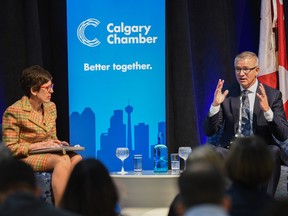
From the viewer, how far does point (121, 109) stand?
18.2 ft

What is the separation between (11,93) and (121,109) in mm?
1289

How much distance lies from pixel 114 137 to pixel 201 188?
3681mm

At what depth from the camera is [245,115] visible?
503 centimetres

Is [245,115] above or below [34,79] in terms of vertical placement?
below

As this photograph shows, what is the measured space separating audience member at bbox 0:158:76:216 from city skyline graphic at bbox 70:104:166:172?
333 centimetres

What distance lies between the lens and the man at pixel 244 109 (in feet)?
16.1

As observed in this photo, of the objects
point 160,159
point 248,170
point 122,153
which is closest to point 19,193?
point 248,170

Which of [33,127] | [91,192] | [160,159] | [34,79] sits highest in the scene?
[34,79]

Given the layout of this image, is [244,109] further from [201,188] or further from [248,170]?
[201,188]

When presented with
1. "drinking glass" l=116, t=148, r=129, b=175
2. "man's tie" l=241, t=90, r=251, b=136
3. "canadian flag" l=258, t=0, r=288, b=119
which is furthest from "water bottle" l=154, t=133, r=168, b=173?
"canadian flag" l=258, t=0, r=288, b=119

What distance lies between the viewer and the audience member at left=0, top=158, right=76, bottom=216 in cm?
194

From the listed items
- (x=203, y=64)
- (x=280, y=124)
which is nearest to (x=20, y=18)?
(x=203, y=64)

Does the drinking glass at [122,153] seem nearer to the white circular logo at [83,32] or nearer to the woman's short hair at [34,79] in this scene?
the woman's short hair at [34,79]

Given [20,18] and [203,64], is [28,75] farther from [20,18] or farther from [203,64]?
[203,64]
